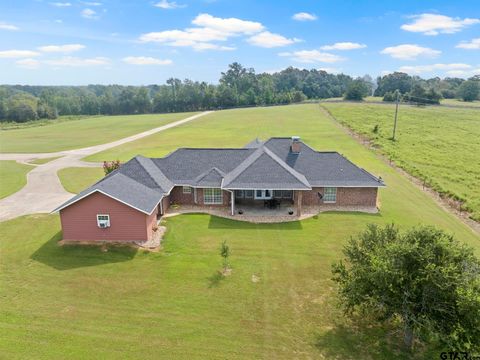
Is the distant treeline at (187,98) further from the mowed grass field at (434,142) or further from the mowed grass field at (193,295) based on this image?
the mowed grass field at (193,295)

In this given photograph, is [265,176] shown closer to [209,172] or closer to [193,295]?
[209,172]

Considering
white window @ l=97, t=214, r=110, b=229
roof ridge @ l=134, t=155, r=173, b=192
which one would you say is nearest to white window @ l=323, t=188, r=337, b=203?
roof ridge @ l=134, t=155, r=173, b=192

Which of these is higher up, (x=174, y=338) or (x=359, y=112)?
(x=359, y=112)

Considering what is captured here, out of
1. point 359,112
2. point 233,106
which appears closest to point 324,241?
point 359,112

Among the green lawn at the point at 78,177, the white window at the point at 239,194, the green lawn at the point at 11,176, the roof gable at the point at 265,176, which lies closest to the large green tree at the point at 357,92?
the green lawn at the point at 78,177

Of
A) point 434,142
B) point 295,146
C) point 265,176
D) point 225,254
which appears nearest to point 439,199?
point 295,146

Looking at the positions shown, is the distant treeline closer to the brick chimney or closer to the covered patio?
the brick chimney

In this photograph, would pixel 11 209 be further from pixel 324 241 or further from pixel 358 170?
pixel 358 170
